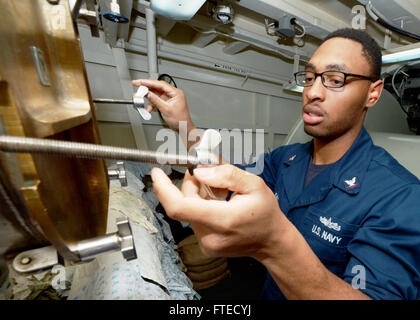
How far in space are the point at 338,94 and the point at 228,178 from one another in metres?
0.81

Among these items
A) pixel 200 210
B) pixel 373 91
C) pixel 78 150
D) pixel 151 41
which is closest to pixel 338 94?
pixel 373 91

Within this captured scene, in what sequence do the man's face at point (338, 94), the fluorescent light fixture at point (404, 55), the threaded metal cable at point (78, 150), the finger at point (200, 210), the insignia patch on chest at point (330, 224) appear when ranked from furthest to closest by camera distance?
the fluorescent light fixture at point (404, 55)
the man's face at point (338, 94)
the insignia patch on chest at point (330, 224)
the finger at point (200, 210)
the threaded metal cable at point (78, 150)

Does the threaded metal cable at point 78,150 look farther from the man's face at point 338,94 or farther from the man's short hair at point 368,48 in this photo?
the man's short hair at point 368,48

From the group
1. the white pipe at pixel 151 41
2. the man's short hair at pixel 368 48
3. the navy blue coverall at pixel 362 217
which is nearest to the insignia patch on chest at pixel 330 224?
the navy blue coverall at pixel 362 217

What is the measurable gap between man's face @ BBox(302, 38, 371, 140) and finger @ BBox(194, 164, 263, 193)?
717mm

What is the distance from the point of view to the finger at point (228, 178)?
0.37 meters

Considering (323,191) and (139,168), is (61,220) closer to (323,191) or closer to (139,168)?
(323,191)

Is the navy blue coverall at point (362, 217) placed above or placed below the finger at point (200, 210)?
below

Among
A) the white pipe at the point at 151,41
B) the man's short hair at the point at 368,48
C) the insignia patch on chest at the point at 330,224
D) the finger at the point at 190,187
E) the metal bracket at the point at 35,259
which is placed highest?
the white pipe at the point at 151,41

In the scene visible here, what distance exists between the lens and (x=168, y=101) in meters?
0.81

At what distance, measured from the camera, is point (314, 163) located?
1046 millimetres

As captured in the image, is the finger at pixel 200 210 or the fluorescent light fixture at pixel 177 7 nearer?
the finger at pixel 200 210

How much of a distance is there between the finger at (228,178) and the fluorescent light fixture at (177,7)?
1.20 meters

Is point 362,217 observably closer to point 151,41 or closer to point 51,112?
point 51,112
